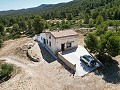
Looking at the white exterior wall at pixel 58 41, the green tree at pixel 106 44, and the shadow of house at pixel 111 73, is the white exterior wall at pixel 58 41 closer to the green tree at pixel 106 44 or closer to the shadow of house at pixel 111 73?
the green tree at pixel 106 44

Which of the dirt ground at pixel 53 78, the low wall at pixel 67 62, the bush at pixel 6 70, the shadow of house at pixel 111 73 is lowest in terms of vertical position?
the shadow of house at pixel 111 73

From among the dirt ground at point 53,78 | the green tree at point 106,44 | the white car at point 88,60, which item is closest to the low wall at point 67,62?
the dirt ground at point 53,78

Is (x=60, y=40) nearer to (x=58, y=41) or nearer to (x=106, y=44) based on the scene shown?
(x=58, y=41)

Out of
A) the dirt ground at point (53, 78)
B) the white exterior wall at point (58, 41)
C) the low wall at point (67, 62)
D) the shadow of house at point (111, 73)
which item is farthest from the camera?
the white exterior wall at point (58, 41)

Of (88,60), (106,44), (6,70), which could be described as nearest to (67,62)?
(88,60)

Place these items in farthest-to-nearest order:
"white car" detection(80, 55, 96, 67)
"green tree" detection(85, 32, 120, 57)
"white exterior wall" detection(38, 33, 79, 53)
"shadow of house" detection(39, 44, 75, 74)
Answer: "white exterior wall" detection(38, 33, 79, 53)
"white car" detection(80, 55, 96, 67)
"shadow of house" detection(39, 44, 75, 74)
"green tree" detection(85, 32, 120, 57)

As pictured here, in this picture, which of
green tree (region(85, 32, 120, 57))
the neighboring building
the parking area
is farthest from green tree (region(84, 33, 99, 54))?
the neighboring building

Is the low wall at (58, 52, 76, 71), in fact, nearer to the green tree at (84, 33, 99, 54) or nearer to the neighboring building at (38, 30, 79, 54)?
the neighboring building at (38, 30, 79, 54)
